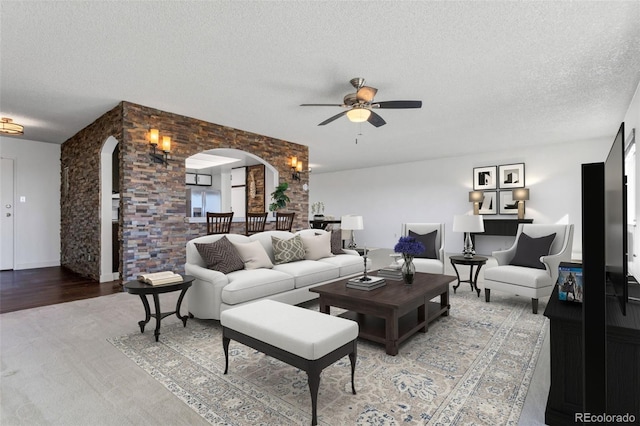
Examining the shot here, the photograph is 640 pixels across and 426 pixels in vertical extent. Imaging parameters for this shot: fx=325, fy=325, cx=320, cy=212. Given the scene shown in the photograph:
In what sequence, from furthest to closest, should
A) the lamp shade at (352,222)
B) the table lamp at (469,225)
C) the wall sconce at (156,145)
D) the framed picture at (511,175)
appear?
the framed picture at (511,175) < the lamp shade at (352,222) < the wall sconce at (156,145) < the table lamp at (469,225)

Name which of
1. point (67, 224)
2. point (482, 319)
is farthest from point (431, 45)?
point (67, 224)

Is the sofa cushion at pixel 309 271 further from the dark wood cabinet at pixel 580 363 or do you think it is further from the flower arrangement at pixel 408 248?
the dark wood cabinet at pixel 580 363

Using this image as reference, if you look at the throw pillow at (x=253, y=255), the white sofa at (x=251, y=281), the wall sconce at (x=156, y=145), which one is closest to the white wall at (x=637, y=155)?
the white sofa at (x=251, y=281)

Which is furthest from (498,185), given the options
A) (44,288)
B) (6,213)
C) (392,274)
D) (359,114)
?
(6,213)

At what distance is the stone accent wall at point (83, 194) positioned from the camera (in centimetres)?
512

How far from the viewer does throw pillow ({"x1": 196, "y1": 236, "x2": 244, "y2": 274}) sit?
333cm

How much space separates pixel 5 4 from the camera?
2383mm

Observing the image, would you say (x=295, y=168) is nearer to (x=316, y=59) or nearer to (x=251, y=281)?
(x=316, y=59)

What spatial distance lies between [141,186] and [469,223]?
185 inches

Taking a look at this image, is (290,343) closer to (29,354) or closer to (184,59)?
(29,354)

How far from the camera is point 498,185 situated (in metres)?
7.96

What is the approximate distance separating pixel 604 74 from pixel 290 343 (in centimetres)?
442

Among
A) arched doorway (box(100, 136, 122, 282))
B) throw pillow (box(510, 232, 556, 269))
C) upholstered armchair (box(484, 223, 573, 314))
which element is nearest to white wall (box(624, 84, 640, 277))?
upholstered armchair (box(484, 223, 573, 314))

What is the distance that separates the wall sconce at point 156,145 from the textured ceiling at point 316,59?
0.41 metres
